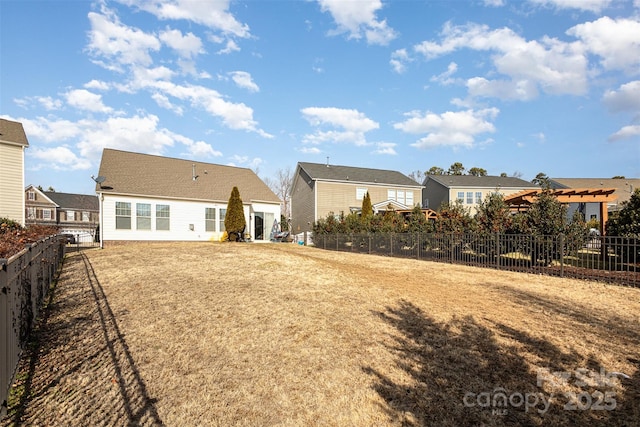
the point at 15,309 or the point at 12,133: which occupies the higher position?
the point at 12,133

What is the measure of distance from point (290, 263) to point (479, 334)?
722 centimetres

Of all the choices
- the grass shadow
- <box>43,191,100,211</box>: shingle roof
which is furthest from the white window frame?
<box>43,191,100,211</box>: shingle roof

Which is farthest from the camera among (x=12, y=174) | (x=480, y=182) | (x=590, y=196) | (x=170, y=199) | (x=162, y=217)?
(x=480, y=182)

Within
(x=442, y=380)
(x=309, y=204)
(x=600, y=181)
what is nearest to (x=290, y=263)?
(x=442, y=380)

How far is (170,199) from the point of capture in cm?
2247

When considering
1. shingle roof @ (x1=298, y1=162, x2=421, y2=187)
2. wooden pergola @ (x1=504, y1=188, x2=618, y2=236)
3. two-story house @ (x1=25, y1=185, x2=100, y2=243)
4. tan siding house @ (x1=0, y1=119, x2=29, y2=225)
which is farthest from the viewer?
two-story house @ (x1=25, y1=185, x2=100, y2=243)

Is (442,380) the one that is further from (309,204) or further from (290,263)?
(309,204)

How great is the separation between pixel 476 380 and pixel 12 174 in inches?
926

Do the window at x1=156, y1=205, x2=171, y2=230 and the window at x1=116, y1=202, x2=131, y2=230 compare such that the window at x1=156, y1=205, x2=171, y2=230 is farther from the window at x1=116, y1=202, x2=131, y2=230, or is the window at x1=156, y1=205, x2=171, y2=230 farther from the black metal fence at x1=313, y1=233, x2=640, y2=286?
the black metal fence at x1=313, y1=233, x2=640, y2=286

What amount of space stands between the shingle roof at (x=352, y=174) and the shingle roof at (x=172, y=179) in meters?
6.64

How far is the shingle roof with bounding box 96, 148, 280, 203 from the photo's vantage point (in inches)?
848

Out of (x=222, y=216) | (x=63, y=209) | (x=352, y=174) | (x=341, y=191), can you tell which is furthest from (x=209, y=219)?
(x=63, y=209)

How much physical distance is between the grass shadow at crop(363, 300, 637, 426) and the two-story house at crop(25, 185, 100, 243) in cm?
5231

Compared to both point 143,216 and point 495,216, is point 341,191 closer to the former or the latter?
point 143,216
